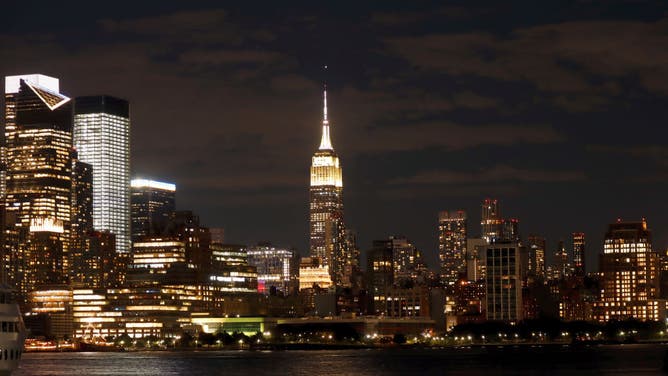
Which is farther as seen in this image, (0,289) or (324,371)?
(324,371)

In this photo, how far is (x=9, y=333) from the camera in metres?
88.4

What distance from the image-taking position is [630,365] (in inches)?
7657

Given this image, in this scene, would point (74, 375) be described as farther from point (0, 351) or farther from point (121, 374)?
point (0, 351)

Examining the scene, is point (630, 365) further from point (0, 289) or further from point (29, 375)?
point (0, 289)

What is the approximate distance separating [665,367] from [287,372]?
169 ft

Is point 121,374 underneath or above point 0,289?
underneath

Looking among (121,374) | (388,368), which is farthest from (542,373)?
(121,374)

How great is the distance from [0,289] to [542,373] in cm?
10013

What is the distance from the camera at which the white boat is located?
87.9m

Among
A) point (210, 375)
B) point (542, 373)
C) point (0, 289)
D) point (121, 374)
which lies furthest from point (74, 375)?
point (0, 289)

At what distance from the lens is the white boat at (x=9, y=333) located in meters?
87.9

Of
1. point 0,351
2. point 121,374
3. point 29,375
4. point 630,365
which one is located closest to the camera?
point 0,351

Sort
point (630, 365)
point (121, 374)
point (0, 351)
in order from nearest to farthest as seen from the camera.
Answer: point (0, 351) → point (121, 374) → point (630, 365)

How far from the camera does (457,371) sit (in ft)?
607
